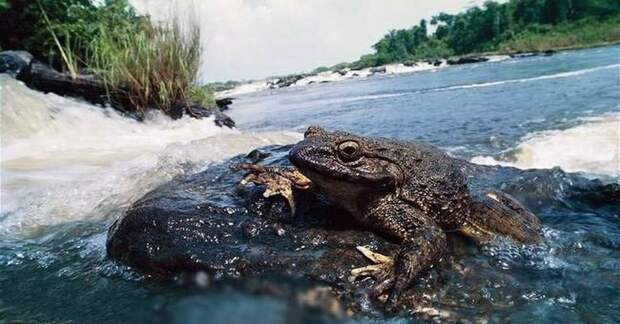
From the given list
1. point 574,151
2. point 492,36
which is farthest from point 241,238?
point 492,36

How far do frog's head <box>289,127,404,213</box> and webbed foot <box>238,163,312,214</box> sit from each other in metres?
0.33

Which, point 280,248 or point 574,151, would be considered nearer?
point 280,248

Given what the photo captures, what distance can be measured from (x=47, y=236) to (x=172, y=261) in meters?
1.87

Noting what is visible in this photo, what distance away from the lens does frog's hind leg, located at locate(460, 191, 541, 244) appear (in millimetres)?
3223

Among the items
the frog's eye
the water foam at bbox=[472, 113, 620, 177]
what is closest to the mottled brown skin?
the frog's eye

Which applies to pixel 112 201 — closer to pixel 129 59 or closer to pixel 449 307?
pixel 449 307

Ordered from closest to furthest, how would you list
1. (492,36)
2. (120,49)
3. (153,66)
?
(153,66)
(120,49)
(492,36)

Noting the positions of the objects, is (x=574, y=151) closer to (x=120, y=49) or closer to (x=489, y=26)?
(x=120, y=49)

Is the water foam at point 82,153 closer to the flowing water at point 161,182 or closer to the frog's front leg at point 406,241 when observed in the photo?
the flowing water at point 161,182

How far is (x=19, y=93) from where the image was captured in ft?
34.2

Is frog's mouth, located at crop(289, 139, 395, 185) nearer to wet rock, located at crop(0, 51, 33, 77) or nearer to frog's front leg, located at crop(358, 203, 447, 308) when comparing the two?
frog's front leg, located at crop(358, 203, 447, 308)

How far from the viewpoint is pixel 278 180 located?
129 inches

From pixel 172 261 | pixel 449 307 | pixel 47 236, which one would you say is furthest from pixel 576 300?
pixel 47 236

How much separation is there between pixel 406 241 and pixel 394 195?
1.02 feet
